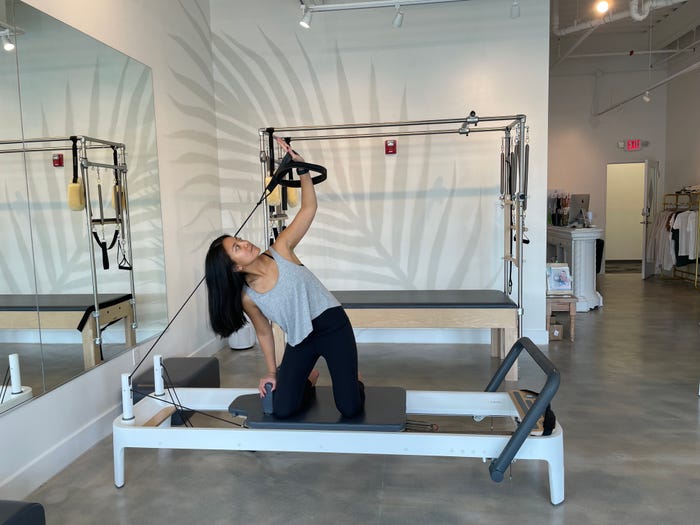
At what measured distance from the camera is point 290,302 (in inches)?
87.6

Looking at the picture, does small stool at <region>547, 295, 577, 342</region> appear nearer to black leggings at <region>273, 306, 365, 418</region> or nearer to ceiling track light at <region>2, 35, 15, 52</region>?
black leggings at <region>273, 306, 365, 418</region>

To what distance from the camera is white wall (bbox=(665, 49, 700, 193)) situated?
25.7 ft

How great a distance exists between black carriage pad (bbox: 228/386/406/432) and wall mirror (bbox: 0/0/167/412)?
103cm

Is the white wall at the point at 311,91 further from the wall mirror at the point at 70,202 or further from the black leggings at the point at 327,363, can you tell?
the black leggings at the point at 327,363

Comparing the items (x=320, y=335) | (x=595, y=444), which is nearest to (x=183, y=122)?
(x=320, y=335)

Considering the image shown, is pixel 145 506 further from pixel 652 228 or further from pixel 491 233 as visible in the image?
pixel 652 228

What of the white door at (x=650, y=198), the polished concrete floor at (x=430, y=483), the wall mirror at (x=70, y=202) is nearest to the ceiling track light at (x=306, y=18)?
the wall mirror at (x=70, y=202)

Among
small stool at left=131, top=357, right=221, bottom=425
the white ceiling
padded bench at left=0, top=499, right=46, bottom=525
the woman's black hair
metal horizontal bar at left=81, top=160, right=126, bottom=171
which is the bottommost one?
small stool at left=131, top=357, right=221, bottom=425

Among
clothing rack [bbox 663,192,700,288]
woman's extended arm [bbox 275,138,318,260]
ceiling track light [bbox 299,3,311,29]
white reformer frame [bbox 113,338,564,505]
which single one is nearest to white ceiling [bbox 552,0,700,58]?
clothing rack [bbox 663,192,700,288]

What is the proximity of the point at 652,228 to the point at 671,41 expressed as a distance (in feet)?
9.64

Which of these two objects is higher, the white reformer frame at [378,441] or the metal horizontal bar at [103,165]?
the metal horizontal bar at [103,165]

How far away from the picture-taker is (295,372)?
7.64 feet

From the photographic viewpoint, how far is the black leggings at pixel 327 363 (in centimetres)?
231

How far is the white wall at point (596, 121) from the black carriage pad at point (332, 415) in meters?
7.87
